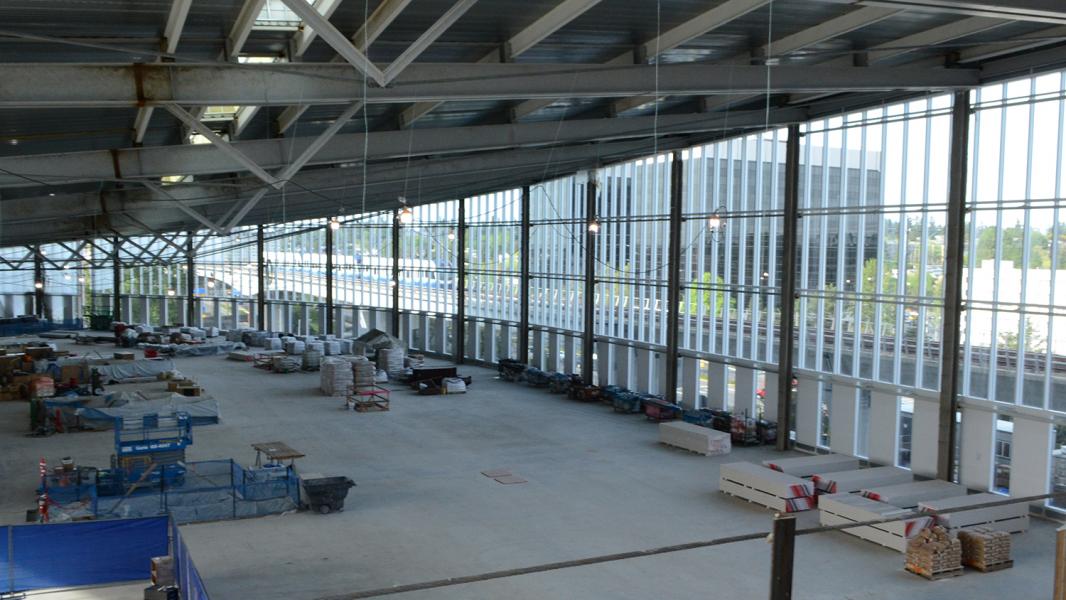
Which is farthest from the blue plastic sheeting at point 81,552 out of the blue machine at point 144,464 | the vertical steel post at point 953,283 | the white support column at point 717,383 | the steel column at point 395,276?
the steel column at point 395,276

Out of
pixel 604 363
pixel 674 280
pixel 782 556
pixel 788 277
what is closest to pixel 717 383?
pixel 674 280

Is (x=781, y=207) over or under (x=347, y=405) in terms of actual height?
over

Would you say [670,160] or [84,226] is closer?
[670,160]

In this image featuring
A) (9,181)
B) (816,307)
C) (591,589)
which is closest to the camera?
(591,589)

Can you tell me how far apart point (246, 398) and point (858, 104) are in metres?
22.9

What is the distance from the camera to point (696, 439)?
2488 cm

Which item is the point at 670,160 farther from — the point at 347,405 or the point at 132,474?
the point at 132,474

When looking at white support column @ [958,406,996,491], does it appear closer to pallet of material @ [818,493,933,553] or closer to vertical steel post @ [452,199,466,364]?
pallet of material @ [818,493,933,553]

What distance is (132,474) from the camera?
19719mm

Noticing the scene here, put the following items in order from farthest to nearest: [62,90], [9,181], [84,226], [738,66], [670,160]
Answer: [84,226], [670,160], [9,181], [738,66], [62,90]

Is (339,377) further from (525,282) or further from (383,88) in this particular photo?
(383,88)

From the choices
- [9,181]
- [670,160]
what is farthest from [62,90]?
[670,160]

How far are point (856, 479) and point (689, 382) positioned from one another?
1012cm

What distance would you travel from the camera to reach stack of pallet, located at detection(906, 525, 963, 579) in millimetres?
15844
